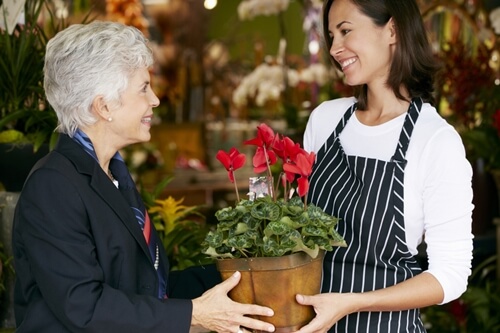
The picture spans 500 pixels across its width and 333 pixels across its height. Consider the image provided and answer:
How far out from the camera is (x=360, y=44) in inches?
90.6

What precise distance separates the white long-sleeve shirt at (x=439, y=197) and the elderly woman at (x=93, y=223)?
0.50 metres

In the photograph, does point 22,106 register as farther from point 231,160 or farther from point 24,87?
point 231,160

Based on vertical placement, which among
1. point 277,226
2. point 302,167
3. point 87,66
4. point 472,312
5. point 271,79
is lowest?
point 472,312

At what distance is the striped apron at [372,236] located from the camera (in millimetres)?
2203

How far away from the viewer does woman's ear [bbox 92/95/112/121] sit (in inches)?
81.8

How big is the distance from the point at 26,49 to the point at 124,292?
165 centimetres

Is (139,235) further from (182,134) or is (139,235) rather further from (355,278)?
(182,134)

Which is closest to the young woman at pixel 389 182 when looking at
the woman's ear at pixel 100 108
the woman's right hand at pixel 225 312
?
the woman's right hand at pixel 225 312

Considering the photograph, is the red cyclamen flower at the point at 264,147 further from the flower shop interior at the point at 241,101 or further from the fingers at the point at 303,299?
the flower shop interior at the point at 241,101

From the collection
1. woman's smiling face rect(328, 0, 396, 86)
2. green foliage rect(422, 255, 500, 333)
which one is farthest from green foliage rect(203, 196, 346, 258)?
green foliage rect(422, 255, 500, 333)

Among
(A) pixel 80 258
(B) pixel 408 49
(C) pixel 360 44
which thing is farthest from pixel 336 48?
(A) pixel 80 258

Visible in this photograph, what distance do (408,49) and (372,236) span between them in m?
0.53

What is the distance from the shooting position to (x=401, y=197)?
219 centimetres

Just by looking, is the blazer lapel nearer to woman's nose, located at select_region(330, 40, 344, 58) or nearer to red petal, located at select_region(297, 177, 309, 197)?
red petal, located at select_region(297, 177, 309, 197)
